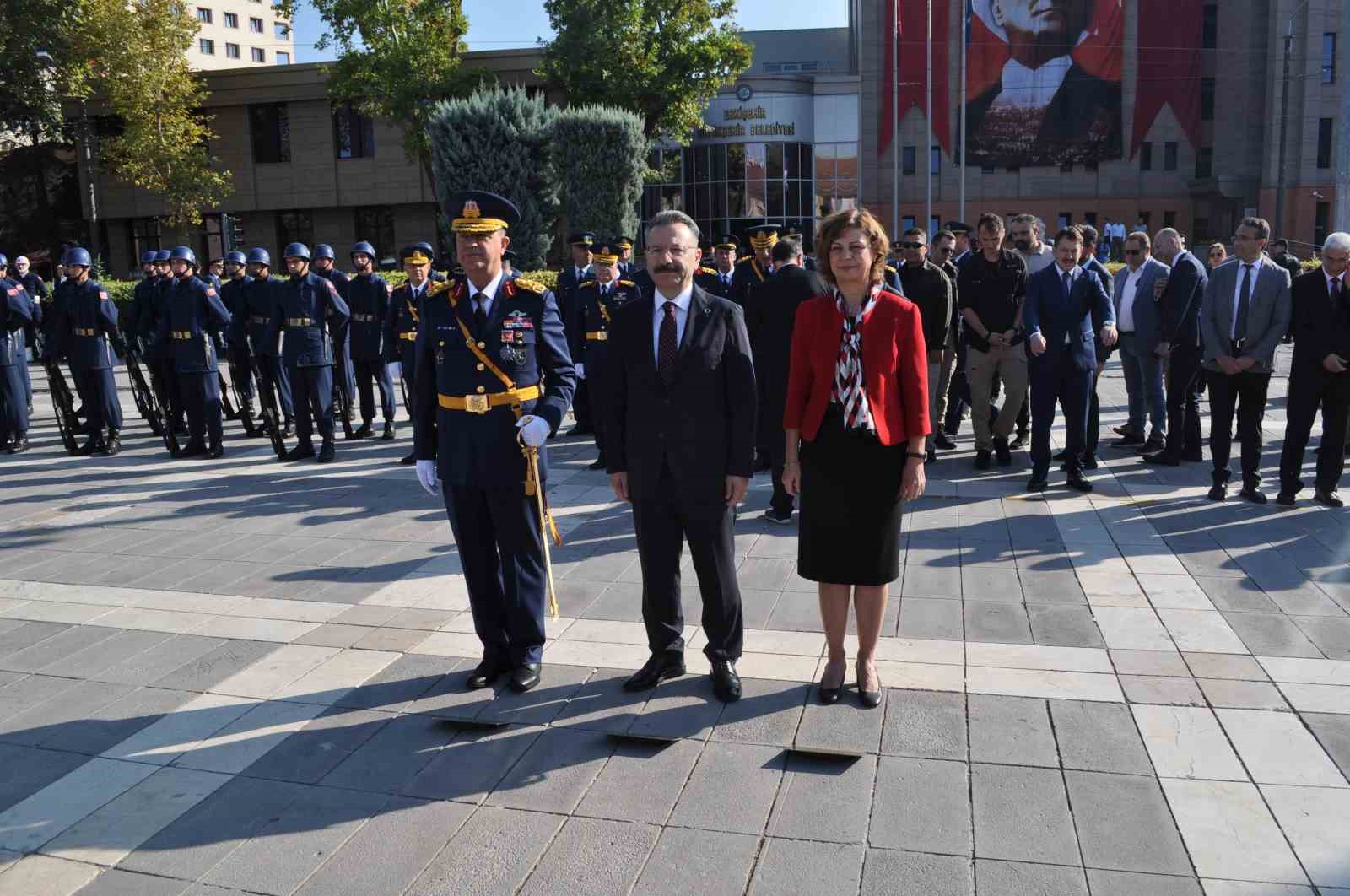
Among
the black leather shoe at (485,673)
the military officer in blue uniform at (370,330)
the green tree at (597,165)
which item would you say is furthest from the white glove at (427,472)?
the green tree at (597,165)

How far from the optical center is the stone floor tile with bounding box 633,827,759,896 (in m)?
3.16

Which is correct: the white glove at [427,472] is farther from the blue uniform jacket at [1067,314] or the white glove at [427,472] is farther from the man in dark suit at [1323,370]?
the man in dark suit at [1323,370]

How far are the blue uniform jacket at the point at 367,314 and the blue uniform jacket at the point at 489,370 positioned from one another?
7.20m

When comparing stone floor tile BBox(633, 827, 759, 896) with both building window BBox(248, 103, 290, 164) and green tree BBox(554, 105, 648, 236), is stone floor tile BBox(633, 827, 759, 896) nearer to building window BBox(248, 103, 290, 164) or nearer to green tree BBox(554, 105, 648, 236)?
green tree BBox(554, 105, 648, 236)

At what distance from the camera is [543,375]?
483cm

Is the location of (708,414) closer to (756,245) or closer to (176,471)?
(756,245)

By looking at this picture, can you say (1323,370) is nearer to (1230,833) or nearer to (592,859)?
(1230,833)

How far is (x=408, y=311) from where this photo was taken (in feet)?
34.6

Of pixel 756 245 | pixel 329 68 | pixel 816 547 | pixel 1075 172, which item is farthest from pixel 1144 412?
pixel 1075 172

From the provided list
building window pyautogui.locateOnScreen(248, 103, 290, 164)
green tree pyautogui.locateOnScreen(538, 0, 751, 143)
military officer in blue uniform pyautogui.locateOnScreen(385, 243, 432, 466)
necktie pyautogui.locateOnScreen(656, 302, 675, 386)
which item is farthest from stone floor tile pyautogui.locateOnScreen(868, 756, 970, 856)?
building window pyautogui.locateOnScreen(248, 103, 290, 164)

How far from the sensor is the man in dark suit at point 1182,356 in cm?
916

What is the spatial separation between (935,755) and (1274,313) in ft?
18.6

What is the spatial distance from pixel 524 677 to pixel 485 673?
0.66 feet

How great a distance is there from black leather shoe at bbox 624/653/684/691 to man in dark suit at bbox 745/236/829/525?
2.68m
